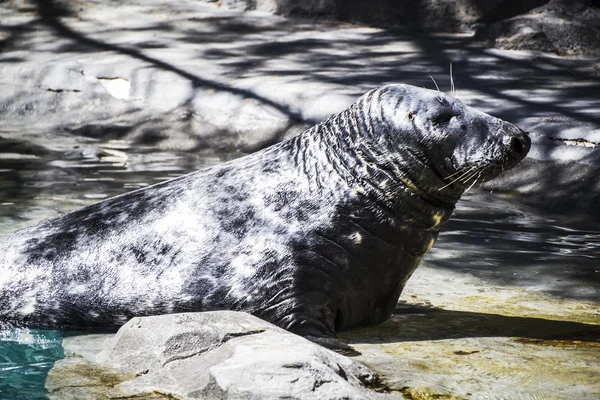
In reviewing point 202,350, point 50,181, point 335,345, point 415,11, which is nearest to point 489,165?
point 335,345

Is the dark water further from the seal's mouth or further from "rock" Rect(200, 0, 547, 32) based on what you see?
"rock" Rect(200, 0, 547, 32)

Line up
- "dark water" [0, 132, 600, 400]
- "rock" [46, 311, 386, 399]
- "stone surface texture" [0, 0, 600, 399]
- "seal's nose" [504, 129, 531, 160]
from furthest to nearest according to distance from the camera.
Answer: "seal's nose" [504, 129, 531, 160]
"dark water" [0, 132, 600, 400]
"stone surface texture" [0, 0, 600, 399]
"rock" [46, 311, 386, 399]

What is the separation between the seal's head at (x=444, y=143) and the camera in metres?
4.82

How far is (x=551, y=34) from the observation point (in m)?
14.0

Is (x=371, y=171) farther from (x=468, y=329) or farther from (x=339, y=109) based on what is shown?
(x=339, y=109)

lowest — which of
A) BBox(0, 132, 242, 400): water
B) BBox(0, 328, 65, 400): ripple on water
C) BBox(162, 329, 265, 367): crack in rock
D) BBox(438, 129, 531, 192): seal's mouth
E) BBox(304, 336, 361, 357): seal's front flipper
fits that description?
BBox(0, 132, 242, 400): water

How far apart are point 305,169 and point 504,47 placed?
31.6 feet

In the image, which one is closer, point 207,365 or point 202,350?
point 207,365

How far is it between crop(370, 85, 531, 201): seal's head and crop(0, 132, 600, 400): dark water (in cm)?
135

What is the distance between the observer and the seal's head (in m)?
4.82

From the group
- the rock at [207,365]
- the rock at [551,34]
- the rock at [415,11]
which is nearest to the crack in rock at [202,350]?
the rock at [207,365]

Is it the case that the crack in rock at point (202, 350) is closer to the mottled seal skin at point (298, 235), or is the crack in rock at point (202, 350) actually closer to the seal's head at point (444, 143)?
the mottled seal skin at point (298, 235)

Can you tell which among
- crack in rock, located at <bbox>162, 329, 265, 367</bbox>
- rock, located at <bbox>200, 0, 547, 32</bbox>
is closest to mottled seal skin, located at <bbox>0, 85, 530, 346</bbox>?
crack in rock, located at <bbox>162, 329, 265, 367</bbox>

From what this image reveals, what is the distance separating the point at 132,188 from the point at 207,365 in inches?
201
